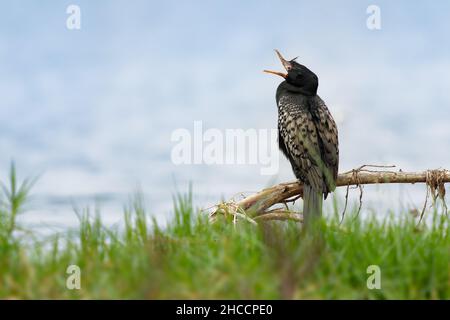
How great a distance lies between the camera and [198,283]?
381 centimetres

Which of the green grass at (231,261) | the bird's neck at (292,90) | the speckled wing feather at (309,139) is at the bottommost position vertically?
the green grass at (231,261)

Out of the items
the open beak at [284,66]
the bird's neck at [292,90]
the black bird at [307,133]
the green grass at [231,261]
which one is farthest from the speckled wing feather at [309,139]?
the green grass at [231,261]

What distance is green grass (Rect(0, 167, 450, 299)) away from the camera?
3834mm

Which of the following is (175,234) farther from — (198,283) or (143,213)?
(198,283)

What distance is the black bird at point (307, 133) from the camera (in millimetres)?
7023

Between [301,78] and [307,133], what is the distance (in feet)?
3.10

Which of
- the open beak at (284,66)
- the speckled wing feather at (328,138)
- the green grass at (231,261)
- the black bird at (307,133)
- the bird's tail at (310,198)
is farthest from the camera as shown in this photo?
the open beak at (284,66)

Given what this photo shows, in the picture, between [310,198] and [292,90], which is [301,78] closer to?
[292,90]

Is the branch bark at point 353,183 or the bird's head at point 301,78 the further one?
the bird's head at point 301,78

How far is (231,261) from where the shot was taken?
3.90 metres

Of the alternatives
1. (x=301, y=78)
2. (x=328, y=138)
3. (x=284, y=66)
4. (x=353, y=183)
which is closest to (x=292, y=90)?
(x=301, y=78)

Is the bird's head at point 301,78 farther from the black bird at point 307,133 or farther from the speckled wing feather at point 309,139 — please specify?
the speckled wing feather at point 309,139
